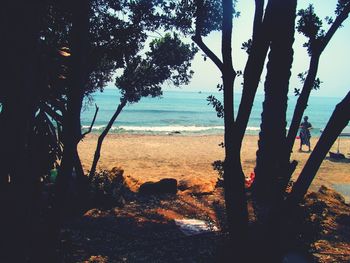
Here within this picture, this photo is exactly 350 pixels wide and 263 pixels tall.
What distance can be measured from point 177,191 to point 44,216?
5.62 meters

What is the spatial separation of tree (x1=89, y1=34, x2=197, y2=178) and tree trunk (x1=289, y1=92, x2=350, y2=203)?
841cm

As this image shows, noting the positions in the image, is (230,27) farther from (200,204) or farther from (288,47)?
(200,204)

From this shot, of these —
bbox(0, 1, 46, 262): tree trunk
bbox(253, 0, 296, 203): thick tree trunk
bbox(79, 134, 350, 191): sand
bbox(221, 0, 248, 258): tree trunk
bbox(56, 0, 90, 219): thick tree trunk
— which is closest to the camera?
bbox(0, 1, 46, 262): tree trunk

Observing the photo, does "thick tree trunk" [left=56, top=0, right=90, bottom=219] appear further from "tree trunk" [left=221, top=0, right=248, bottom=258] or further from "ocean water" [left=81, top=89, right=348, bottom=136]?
"ocean water" [left=81, top=89, right=348, bottom=136]

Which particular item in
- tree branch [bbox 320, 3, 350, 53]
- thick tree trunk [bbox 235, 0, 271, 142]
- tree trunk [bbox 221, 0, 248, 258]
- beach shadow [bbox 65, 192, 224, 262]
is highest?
tree branch [bbox 320, 3, 350, 53]

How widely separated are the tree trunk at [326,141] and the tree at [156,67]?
8.41 metres

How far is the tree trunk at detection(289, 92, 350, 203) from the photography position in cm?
274

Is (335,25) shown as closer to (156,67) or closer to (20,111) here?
(20,111)

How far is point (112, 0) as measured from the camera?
28.0 feet

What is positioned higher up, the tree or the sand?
the tree

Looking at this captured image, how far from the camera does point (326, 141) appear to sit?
2.80m

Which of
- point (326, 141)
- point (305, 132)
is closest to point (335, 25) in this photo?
point (326, 141)

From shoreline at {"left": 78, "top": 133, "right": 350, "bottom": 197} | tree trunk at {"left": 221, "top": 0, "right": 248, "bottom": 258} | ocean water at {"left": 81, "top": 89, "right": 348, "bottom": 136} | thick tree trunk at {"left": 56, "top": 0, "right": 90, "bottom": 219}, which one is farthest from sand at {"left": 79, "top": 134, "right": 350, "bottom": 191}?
thick tree trunk at {"left": 56, "top": 0, "right": 90, "bottom": 219}

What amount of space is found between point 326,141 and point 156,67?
9.65m
